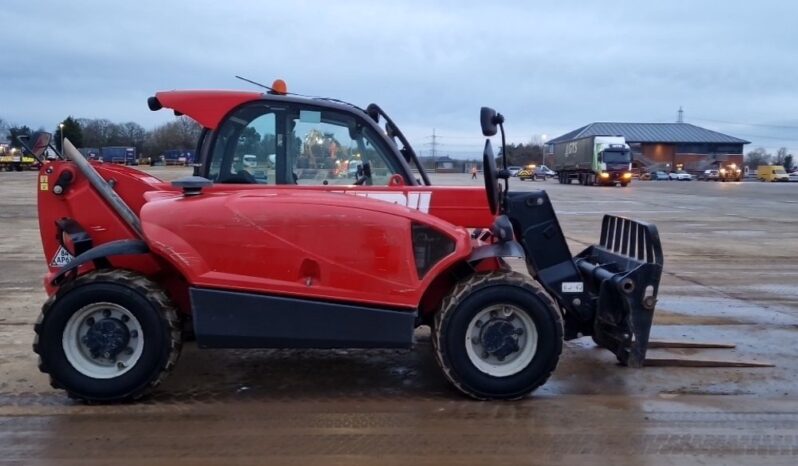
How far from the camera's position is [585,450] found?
454 cm

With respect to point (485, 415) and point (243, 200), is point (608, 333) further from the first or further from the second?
point (243, 200)

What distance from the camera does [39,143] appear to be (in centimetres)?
562

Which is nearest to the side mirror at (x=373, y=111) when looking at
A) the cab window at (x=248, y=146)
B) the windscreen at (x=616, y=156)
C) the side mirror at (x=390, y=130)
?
the side mirror at (x=390, y=130)

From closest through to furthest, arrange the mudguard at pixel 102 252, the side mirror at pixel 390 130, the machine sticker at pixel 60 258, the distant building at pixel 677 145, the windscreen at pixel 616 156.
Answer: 1. the mudguard at pixel 102 252
2. the machine sticker at pixel 60 258
3. the side mirror at pixel 390 130
4. the windscreen at pixel 616 156
5. the distant building at pixel 677 145

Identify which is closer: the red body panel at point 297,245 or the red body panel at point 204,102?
the red body panel at point 297,245

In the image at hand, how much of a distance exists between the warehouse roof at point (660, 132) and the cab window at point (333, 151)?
335 feet

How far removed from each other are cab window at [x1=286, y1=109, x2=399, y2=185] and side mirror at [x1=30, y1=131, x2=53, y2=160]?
177 cm

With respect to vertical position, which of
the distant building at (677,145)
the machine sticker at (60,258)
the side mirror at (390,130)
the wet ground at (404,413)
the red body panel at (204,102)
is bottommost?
the wet ground at (404,413)

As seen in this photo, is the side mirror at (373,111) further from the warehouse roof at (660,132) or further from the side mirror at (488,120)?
the warehouse roof at (660,132)

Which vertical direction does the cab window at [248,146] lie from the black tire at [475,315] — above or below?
above

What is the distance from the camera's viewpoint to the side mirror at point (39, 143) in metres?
5.59

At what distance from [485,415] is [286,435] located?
132 cm

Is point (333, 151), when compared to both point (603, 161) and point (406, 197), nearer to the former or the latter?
point (406, 197)

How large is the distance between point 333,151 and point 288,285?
4.61 feet
